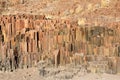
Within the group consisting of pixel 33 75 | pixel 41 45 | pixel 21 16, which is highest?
pixel 21 16

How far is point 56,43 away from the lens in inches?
766

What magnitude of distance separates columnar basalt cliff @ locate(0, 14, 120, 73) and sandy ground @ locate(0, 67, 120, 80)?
1.39 feet

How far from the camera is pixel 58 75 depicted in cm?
1816

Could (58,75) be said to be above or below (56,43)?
below

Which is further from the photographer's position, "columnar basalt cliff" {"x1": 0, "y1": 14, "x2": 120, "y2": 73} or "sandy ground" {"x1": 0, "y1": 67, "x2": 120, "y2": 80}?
"columnar basalt cliff" {"x1": 0, "y1": 14, "x2": 120, "y2": 73}

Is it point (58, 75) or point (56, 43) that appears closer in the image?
point (58, 75)

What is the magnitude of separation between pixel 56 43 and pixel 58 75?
6.29 feet

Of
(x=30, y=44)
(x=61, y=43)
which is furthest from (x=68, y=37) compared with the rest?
(x=30, y=44)

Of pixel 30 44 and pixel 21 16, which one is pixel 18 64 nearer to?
pixel 30 44

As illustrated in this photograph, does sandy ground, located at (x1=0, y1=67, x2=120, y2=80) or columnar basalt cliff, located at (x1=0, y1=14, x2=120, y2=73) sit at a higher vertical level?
columnar basalt cliff, located at (x1=0, y1=14, x2=120, y2=73)

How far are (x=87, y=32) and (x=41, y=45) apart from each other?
2.35 meters

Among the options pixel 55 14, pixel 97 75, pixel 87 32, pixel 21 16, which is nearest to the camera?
pixel 97 75

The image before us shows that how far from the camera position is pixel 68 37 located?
19312 millimetres

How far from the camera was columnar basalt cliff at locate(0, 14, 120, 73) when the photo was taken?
18719 mm
